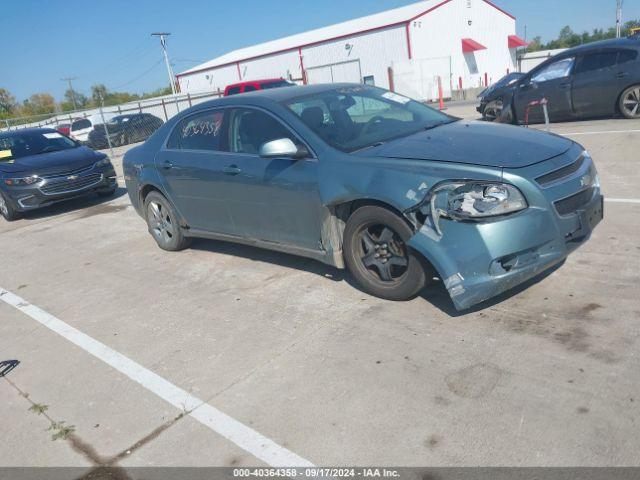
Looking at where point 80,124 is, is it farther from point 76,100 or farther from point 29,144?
point 76,100

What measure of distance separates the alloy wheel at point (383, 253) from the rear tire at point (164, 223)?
2737mm

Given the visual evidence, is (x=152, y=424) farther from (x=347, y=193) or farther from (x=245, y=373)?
(x=347, y=193)

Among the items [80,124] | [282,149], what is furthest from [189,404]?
[80,124]

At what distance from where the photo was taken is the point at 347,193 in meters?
4.10

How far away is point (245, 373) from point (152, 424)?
0.65 m

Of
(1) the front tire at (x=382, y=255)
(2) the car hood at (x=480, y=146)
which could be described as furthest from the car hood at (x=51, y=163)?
(2) the car hood at (x=480, y=146)

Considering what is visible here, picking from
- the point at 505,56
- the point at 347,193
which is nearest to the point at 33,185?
the point at 347,193

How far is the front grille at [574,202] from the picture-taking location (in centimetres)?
364

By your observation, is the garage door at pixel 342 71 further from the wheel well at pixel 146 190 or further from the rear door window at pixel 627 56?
the wheel well at pixel 146 190

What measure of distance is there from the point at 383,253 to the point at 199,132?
249 cm

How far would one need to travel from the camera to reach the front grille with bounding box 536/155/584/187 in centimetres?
360

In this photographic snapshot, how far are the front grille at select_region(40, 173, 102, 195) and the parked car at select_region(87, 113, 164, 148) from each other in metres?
14.4

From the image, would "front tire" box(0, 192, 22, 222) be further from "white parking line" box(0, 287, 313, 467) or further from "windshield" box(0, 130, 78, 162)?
"white parking line" box(0, 287, 313, 467)

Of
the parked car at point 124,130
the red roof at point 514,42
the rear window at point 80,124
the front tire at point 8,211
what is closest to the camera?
the front tire at point 8,211
